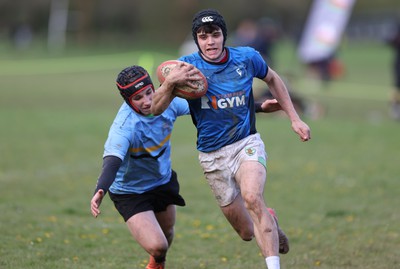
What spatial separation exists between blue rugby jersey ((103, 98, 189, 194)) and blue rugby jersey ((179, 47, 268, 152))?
1.38ft

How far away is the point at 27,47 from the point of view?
49469mm

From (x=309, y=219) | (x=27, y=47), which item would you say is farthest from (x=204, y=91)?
(x=27, y=47)

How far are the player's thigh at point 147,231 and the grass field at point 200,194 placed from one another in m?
0.69

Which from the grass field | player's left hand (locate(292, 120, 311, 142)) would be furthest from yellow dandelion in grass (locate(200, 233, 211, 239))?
player's left hand (locate(292, 120, 311, 142))

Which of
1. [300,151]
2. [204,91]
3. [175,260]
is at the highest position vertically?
[204,91]

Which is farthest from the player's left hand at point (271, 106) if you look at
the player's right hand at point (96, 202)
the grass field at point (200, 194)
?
the player's right hand at point (96, 202)

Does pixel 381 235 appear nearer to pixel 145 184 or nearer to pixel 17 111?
pixel 145 184

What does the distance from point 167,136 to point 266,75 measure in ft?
3.38

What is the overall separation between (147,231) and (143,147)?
0.73m

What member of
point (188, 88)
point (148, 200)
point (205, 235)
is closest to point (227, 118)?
point (188, 88)

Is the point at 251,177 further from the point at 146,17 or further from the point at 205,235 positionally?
the point at 146,17

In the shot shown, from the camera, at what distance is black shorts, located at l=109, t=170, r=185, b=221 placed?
660 cm

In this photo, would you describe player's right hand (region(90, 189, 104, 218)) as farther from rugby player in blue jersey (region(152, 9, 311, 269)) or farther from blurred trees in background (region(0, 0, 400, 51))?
blurred trees in background (region(0, 0, 400, 51))

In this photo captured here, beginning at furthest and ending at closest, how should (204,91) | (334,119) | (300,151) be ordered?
(334,119) < (300,151) < (204,91)
